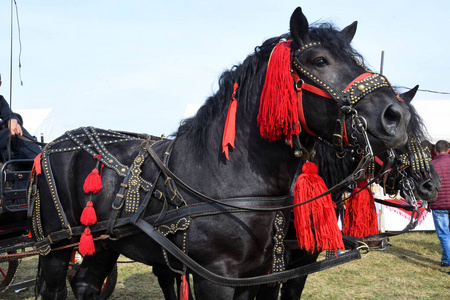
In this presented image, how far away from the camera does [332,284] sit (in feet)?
18.5

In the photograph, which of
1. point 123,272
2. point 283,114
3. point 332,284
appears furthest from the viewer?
point 123,272

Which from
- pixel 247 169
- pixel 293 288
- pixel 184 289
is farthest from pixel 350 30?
pixel 293 288

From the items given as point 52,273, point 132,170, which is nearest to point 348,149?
point 132,170

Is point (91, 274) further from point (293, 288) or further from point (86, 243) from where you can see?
point (293, 288)

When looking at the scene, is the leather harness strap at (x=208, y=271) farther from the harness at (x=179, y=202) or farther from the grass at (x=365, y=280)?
the grass at (x=365, y=280)

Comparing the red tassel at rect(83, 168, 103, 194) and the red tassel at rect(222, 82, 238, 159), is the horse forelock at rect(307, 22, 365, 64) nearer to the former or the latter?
the red tassel at rect(222, 82, 238, 159)

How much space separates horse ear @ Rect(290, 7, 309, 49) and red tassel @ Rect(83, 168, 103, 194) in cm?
148

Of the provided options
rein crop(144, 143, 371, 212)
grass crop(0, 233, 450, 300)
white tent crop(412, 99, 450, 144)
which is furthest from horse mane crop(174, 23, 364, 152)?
white tent crop(412, 99, 450, 144)

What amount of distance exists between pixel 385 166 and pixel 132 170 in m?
1.87

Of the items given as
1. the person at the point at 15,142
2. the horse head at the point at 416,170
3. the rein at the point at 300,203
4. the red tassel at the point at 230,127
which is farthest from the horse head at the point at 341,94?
the person at the point at 15,142

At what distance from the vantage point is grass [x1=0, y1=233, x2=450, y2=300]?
203 inches

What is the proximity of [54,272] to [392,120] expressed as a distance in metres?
2.50

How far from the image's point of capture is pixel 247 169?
2.23 meters

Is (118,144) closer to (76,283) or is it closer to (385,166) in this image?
(76,283)
